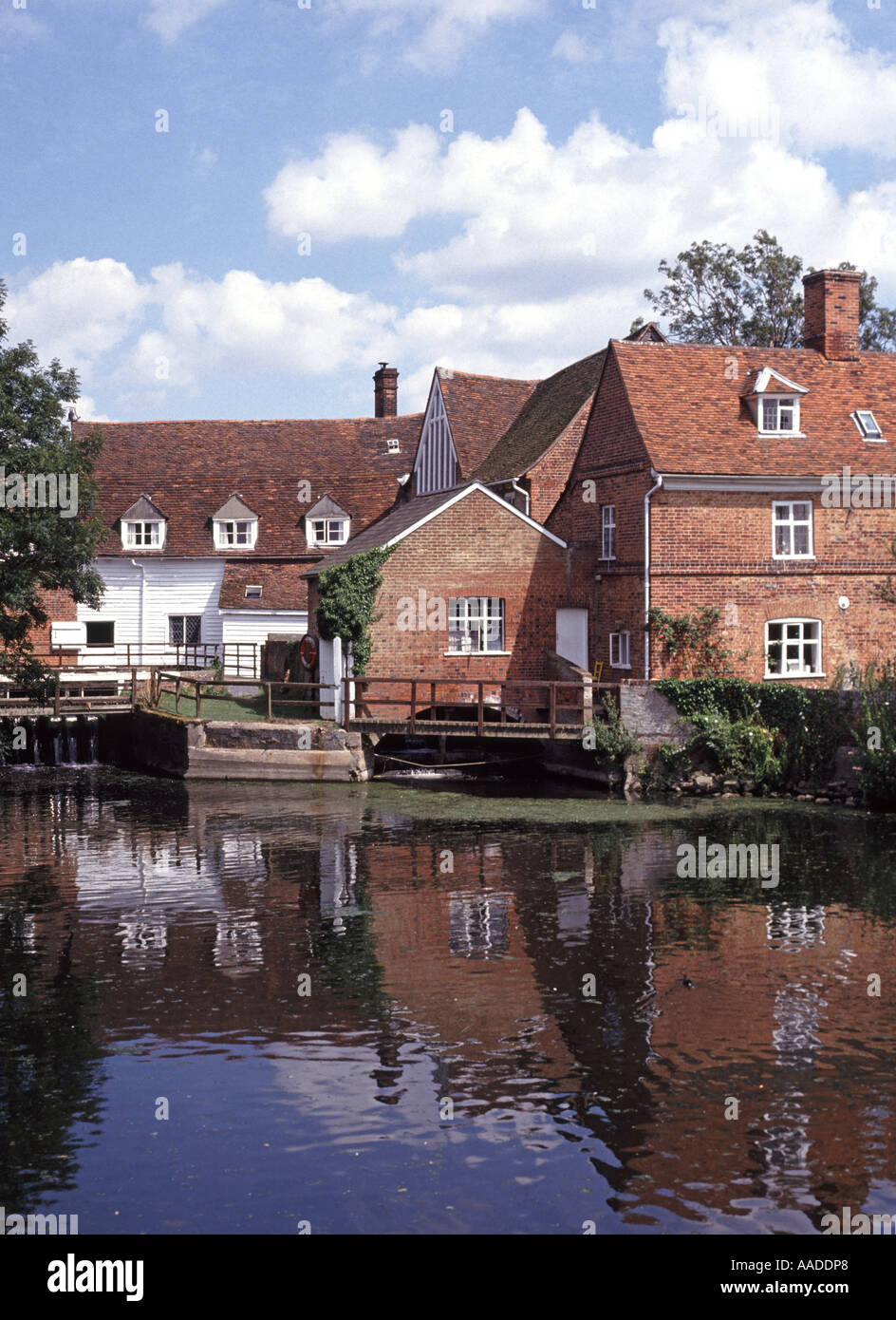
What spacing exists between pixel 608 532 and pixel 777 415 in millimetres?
5131

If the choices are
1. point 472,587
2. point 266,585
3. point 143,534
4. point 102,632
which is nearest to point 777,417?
point 472,587

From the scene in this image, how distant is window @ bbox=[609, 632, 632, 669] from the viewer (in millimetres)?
31953

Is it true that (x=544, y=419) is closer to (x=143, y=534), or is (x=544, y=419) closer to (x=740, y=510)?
(x=740, y=510)

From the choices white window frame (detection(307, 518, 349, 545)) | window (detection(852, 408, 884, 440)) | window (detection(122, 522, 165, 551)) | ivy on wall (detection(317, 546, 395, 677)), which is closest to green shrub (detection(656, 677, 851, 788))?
ivy on wall (detection(317, 546, 395, 677))

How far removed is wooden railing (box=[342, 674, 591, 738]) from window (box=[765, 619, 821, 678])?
4693mm

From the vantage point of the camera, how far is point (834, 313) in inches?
1404

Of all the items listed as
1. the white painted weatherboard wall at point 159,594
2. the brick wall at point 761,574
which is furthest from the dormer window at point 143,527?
the brick wall at point 761,574

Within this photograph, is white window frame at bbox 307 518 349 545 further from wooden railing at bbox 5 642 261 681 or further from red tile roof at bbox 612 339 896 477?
red tile roof at bbox 612 339 896 477

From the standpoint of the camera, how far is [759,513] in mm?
31359

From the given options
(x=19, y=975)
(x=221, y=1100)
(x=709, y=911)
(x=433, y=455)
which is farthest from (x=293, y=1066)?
(x=433, y=455)

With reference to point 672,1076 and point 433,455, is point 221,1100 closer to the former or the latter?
point 672,1076

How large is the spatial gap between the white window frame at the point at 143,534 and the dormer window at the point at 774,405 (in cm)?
2532

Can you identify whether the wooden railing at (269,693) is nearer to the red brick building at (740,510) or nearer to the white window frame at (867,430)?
the red brick building at (740,510)
